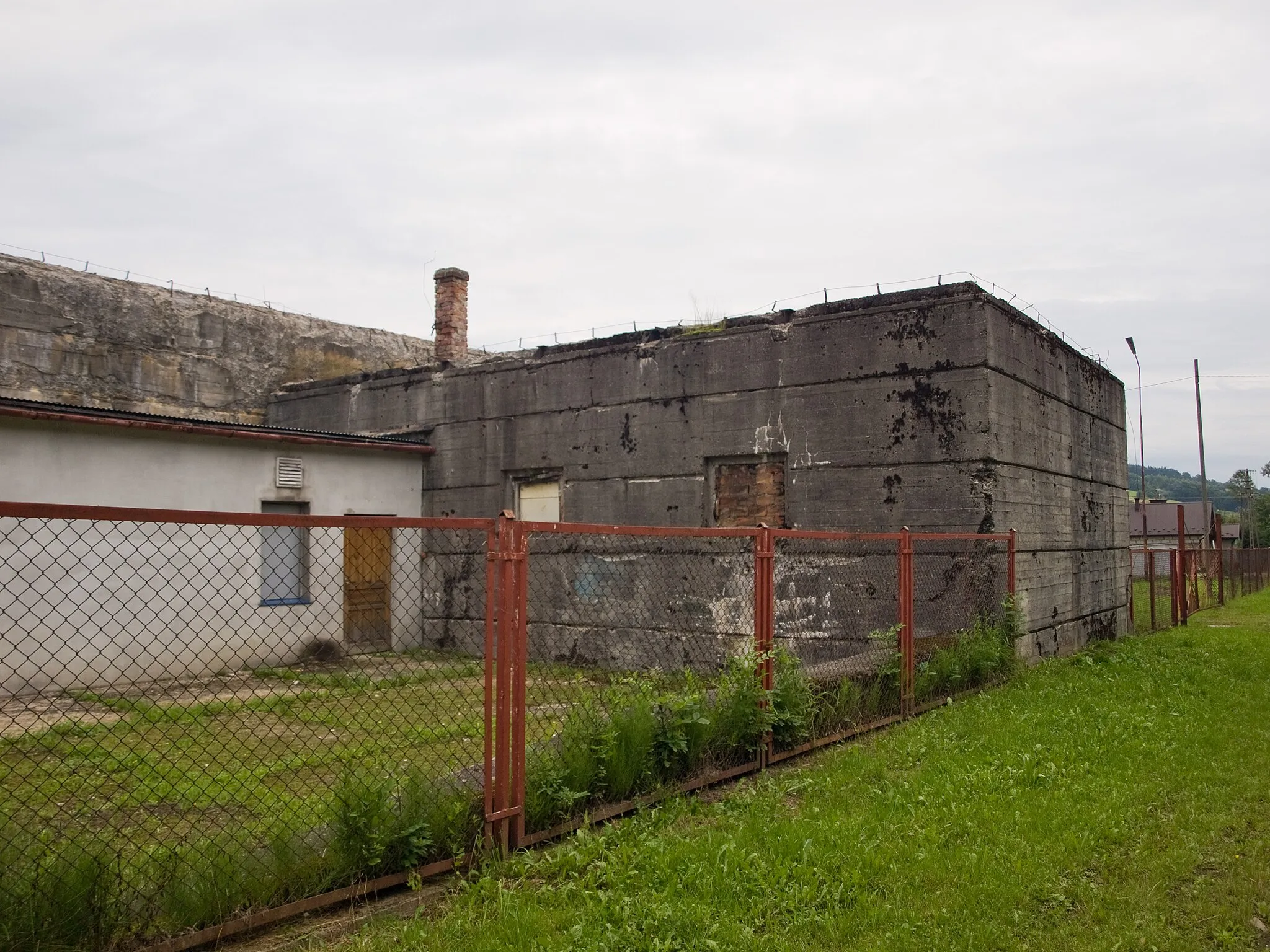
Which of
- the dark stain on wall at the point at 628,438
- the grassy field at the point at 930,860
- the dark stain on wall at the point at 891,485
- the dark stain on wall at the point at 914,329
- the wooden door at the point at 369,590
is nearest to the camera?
the grassy field at the point at 930,860

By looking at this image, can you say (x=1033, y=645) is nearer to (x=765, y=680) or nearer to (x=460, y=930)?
(x=765, y=680)

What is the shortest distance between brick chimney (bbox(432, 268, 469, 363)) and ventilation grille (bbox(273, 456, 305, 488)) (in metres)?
3.11

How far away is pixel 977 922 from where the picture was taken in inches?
146

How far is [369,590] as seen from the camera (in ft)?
43.9

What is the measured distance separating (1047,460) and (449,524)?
29.3 ft

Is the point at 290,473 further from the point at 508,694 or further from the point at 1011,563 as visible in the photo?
the point at 508,694

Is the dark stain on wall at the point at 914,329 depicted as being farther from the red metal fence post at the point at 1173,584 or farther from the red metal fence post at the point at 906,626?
the red metal fence post at the point at 1173,584

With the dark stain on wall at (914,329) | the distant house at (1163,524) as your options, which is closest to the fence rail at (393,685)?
the dark stain on wall at (914,329)

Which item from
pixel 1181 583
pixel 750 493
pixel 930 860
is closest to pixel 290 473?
pixel 750 493

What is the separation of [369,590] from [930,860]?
1043 cm

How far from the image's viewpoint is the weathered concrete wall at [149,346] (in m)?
13.6

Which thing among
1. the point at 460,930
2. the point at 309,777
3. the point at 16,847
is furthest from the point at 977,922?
the point at 309,777

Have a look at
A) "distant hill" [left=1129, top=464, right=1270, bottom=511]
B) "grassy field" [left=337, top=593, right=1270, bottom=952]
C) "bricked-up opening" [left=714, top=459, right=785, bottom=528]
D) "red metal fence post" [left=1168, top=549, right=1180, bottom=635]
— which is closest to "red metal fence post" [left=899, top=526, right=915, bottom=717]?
"grassy field" [left=337, top=593, right=1270, bottom=952]

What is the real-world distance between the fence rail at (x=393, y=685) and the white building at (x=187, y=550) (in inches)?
3.0
